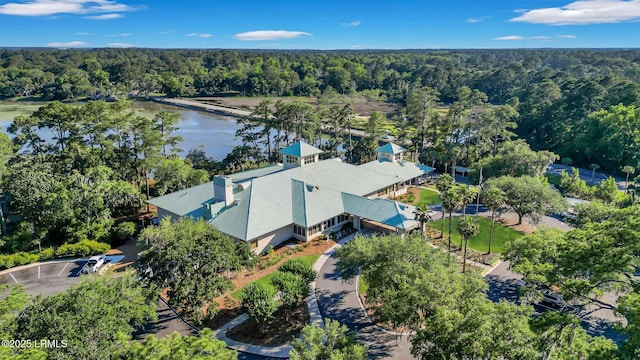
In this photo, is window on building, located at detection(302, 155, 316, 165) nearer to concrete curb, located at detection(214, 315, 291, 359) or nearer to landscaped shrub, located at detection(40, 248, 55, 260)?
concrete curb, located at detection(214, 315, 291, 359)

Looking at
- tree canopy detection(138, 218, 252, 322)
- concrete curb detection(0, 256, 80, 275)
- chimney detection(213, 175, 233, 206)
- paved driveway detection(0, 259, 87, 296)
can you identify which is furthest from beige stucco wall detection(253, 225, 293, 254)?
concrete curb detection(0, 256, 80, 275)

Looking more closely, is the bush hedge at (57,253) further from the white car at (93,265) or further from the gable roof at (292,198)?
the gable roof at (292,198)

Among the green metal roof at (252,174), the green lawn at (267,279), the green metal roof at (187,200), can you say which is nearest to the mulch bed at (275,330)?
the green lawn at (267,279)

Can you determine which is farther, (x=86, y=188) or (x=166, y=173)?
(x=166, y=173)

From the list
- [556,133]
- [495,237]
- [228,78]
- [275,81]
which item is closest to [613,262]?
[495,237]

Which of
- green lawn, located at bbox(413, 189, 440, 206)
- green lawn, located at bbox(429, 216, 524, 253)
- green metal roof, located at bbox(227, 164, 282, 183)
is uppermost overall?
green metal roof, located at bbox(227, 164, 282, 183)

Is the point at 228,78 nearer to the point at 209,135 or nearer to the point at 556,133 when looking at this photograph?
the point at 209,135
